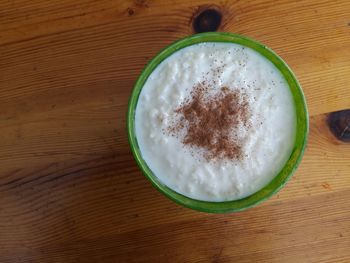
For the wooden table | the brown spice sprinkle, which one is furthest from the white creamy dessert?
the wooden table

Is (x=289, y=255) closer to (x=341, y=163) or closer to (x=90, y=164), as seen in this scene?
(x=341, y=163)

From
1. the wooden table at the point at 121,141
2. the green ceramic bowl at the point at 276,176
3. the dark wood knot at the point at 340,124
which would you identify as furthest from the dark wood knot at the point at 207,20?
the dark wood knot at the point at 340,124

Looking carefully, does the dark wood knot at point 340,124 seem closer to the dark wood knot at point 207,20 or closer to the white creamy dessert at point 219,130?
the white creamy dessert at point 219,130

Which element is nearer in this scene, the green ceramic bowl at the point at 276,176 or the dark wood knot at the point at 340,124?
the green ceramic bowl at the point at 276,176

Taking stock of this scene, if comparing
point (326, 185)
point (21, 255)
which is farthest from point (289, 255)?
point (21, 255)

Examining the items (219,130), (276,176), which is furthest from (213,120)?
(276,176)

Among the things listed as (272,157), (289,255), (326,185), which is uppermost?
(272,157)
